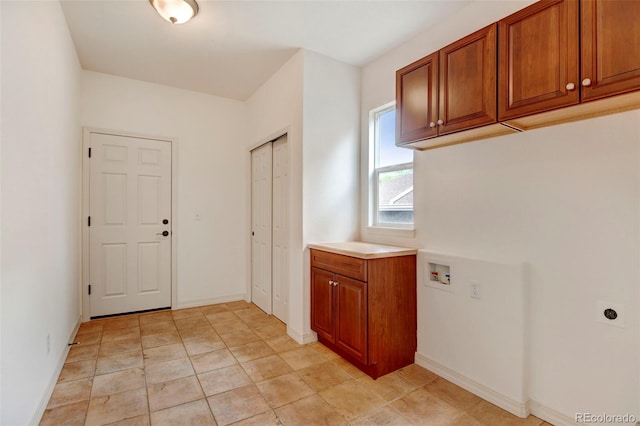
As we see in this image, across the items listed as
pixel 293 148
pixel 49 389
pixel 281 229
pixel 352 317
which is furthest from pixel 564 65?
pixel 49 389

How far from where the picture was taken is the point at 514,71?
1721mm

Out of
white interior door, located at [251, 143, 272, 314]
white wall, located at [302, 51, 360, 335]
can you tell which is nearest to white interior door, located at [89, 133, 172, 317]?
white interior door, located at [251, 143, 272, 314]

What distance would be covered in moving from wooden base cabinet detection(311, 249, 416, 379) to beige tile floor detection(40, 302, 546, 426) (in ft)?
0.39

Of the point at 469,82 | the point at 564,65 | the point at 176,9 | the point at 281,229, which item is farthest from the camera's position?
the point at 281,229

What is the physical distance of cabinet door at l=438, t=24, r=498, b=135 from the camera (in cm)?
183

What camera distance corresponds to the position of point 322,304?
2766 mm

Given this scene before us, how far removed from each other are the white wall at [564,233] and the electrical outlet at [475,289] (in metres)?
0.18

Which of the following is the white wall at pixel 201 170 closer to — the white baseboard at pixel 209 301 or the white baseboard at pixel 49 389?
the white baseboard at pixel 209 301

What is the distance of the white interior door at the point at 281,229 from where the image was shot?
3301mm

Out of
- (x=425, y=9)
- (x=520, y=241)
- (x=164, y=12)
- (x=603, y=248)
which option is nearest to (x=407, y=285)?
(x=520, y=241)

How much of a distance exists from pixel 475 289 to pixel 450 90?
1.33 m

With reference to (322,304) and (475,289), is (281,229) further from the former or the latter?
(475,289)

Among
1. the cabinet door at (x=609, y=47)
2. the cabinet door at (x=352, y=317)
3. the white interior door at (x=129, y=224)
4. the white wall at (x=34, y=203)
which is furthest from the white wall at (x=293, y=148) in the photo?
the cabinet door at (x=609, y=47)

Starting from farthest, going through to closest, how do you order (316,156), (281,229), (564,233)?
(281,229) < (316,156) < (564,233)
